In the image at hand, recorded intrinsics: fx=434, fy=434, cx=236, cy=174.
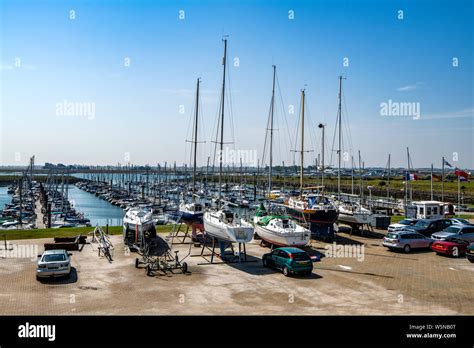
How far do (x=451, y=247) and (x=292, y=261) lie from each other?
36.5 ft

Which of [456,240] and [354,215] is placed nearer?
[456,240]

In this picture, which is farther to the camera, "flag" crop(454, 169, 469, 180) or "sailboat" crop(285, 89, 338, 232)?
"flag" crop(454, 169, 469, 180)

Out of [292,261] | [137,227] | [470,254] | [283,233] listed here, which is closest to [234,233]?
[283,233]

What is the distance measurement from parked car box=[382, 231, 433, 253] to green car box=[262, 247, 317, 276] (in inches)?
338

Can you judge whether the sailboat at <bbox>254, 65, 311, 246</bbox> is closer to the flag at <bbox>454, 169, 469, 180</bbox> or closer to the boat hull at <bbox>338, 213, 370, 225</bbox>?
the boat hull at <bbox>338, 213, 370, 225</bbox>

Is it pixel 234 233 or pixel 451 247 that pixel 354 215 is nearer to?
pixel 451 247

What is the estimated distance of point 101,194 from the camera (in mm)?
120938

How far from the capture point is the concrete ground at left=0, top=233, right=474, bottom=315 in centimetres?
1540

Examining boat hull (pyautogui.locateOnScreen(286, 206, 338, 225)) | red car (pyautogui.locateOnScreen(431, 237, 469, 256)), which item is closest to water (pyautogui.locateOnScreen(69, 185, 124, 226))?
boat hull (pyautogui.locateOnScreen(286, 206, 338, 225))

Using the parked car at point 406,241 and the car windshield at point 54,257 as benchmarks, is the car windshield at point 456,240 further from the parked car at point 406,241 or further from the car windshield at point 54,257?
the car windshield at point 54,257

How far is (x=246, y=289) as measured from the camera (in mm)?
18125

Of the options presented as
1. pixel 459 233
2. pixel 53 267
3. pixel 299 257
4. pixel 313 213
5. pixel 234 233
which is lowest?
pixel 53 267

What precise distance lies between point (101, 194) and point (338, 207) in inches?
3803
